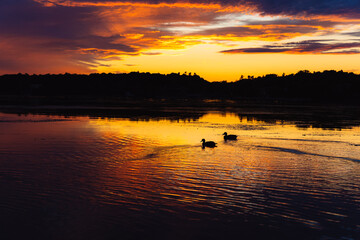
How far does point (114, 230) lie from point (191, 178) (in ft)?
20.9

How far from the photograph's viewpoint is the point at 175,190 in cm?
1450

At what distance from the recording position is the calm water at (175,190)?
35.6ft

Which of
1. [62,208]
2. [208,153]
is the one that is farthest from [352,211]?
[208,153]

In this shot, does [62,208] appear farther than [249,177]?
No

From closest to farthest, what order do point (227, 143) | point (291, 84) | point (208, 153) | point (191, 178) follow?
point (191, 178), point (208, 153), point (227, 143), point (291, 84)

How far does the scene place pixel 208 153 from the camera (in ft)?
75.7

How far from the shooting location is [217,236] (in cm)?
1047

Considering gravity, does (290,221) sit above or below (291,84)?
below

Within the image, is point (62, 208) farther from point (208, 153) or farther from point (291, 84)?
point (291, 84)

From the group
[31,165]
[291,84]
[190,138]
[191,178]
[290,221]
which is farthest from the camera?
[291,84]

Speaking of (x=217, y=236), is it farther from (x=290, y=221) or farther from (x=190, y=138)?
(x=190, y=138)

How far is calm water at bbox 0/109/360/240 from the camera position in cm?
1086

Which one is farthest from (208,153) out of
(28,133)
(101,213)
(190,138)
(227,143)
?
(28,133)

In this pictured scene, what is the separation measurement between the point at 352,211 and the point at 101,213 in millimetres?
8448
